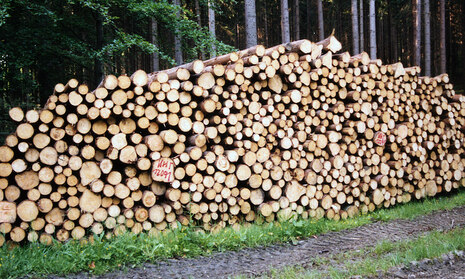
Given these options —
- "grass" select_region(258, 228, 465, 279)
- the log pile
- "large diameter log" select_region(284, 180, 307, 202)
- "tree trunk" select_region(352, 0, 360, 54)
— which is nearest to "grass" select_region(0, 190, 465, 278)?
the log pile

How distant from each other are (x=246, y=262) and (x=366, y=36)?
23.8 metres

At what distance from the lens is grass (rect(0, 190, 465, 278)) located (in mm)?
3750

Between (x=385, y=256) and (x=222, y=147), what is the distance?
2627mm

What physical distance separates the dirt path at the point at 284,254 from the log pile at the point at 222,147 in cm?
79

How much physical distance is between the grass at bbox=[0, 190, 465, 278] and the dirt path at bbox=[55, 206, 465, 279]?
14 centimetres

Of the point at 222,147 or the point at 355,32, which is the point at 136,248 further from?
the point at 355,32

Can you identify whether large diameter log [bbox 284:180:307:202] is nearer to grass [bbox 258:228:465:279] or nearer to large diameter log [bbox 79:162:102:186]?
grass [bbox 258:228:465:279]

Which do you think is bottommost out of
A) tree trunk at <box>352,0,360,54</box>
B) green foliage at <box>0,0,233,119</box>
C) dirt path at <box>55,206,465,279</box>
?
dirt path at <box>55,206,465,279</box>

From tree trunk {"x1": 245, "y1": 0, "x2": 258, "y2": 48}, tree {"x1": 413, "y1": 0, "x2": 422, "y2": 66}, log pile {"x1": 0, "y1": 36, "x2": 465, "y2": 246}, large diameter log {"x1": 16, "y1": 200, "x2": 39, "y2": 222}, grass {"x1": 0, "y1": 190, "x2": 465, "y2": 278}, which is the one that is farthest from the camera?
tree {"x1": 413, "y1": 0, "x2": 422, "y2": 66}

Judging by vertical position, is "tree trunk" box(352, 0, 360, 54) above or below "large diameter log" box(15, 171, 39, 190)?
above

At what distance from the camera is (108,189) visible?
4645 mm

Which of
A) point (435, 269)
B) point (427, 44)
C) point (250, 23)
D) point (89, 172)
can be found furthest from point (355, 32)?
point (89, 172)

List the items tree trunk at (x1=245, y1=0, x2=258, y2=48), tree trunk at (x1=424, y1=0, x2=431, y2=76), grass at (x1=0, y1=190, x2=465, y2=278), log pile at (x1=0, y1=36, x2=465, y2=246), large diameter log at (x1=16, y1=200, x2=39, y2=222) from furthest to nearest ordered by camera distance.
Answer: tree trunk at (x1=424, y1=0, x2=431, y2=76), tree trunk at (x1=245, y1=0, x2=258, y2=48), log pile at (x1=0, y1=36, x2=465, y2=246), large diameter log at (x1=16, y1=200, x2=39, y2=222), grass at (x1=0, y1=190, x2=465, y2=278)

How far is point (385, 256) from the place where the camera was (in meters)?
4.00
